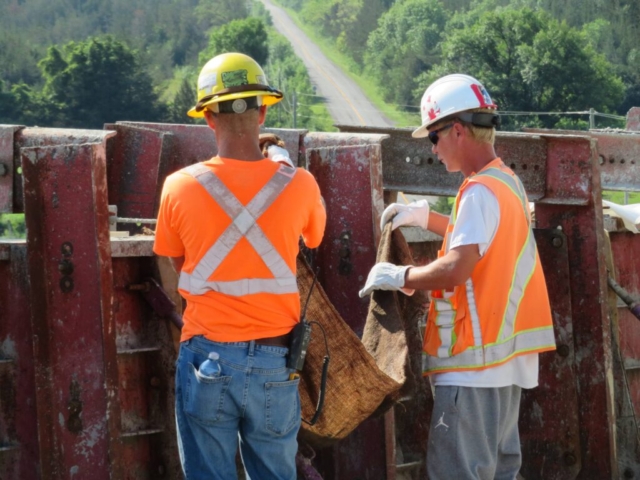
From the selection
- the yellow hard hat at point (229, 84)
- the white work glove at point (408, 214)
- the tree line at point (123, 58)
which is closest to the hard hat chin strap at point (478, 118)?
the white work glove at point (408, 214)

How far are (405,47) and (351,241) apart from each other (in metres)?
121

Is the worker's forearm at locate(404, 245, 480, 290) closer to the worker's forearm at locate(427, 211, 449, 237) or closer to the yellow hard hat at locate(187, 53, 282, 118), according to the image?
the worker's forearm at locate(427, 211, 449, 237)

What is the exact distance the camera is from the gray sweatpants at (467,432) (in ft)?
13.6

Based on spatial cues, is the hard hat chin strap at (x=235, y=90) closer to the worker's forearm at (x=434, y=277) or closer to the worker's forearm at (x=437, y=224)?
the worker's forearm at (x=434, y=277)

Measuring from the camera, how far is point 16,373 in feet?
15.5

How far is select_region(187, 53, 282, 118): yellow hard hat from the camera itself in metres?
3.86

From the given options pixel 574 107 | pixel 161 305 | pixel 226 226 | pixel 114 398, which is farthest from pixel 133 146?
pixel 574 107

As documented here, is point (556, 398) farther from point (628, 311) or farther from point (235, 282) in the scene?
point (235, 282)

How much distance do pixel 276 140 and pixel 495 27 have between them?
3909 inches

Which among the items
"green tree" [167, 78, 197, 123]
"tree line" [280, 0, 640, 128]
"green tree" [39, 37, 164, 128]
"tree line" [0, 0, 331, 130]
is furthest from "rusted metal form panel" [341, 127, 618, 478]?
"green tree" [167, 78, 197, 123]

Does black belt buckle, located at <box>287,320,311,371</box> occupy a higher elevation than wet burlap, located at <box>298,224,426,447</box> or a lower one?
higher

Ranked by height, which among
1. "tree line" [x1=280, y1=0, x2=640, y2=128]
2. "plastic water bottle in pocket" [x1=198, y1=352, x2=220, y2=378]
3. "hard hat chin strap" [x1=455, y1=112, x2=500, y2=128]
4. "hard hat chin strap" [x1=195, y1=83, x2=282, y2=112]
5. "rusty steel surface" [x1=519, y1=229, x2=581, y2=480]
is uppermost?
"tree line" [x1=280, y1=0, x2=640, y2=128]

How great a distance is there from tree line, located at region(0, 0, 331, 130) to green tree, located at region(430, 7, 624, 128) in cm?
1501

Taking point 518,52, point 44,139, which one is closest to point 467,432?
point 44,139
